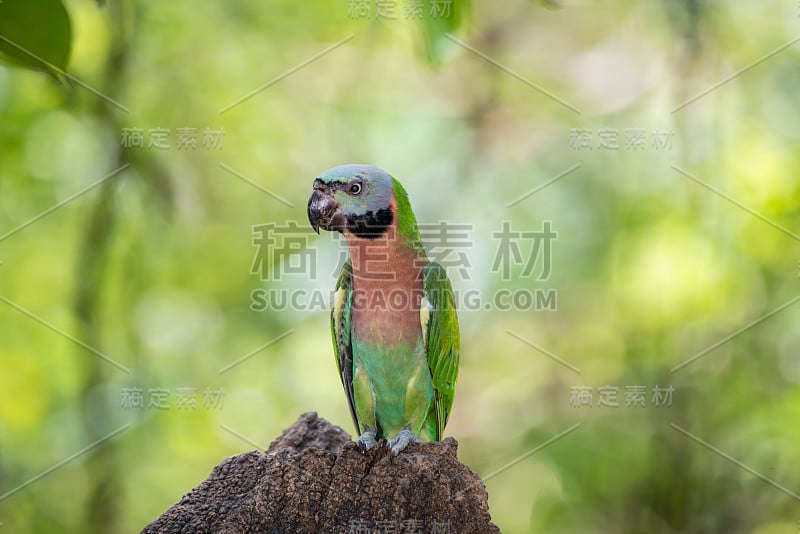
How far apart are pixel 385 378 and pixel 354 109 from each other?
3330mm

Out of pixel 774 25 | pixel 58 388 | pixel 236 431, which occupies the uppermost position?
pixel 774 25

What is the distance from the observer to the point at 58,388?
5320mm

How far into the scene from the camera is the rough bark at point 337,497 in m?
2.39

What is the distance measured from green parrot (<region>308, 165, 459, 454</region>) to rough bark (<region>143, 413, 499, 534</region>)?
733 millimetres

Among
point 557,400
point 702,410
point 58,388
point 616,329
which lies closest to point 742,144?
point 616,329

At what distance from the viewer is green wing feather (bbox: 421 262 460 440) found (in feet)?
11.2

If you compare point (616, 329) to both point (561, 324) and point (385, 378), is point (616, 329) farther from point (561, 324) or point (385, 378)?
point (385, 378)

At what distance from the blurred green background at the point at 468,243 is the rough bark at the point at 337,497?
96.6 inches

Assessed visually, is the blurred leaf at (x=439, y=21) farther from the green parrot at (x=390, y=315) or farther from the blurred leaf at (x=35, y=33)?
the green parrot at (x=390, y=315)
